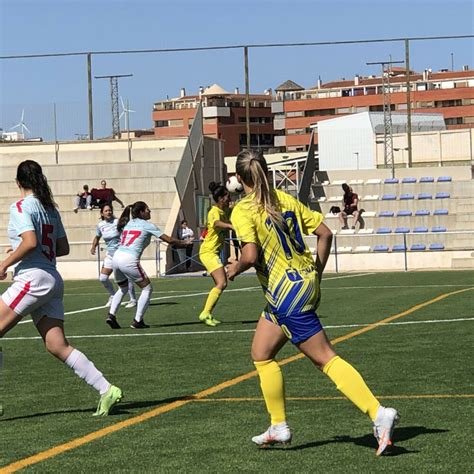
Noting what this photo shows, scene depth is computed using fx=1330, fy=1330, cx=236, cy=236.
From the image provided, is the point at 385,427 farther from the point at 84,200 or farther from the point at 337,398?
the point at 84,200

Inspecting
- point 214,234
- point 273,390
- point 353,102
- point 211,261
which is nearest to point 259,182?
point 273,390

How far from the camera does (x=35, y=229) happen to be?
972cm

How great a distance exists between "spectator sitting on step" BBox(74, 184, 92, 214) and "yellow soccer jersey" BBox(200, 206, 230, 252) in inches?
973

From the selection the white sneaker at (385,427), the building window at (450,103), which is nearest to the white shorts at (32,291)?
the white sneaker at (385,427)

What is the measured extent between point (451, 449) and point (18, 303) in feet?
11.4

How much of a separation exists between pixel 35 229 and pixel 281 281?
7.82 feet

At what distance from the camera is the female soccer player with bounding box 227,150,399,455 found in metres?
8.07

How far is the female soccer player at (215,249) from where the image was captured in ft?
60.9

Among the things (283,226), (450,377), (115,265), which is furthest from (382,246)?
(283,226)

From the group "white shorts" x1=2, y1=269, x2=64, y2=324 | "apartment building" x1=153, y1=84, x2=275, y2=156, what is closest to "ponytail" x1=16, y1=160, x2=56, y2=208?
"white shorts" x1=2, y1=269, x2=64, y2=324

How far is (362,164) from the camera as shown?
64.8 meters

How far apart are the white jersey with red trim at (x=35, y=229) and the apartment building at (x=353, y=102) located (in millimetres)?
123266

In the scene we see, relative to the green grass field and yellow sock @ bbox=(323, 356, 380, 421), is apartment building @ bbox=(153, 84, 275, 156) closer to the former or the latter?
the green grass field

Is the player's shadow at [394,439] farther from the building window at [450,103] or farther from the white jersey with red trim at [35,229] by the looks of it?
the building window at [450,103]
